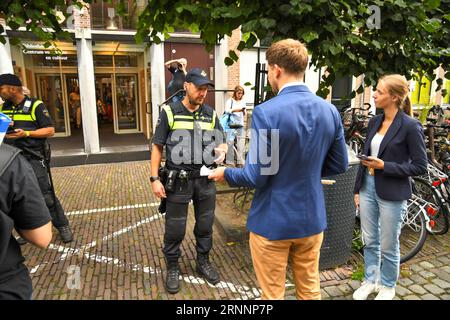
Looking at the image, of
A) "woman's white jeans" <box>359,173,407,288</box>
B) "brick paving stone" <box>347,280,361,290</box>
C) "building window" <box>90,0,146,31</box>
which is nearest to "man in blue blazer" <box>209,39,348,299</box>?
"woman's white jeans" <box>359,173,407,288</box>

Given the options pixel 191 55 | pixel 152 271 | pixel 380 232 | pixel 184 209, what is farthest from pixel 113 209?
pixel 191 55

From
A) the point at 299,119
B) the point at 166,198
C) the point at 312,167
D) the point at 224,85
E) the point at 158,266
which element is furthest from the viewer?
the point at 224,85

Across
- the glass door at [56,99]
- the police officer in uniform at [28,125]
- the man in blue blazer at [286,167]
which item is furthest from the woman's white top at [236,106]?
the glass door at [56,99]

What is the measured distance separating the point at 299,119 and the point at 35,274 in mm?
3304

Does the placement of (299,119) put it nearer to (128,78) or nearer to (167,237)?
(167,237)

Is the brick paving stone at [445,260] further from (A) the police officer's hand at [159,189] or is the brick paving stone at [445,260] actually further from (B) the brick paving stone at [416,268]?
(A) the police officer's hand at [159,189]

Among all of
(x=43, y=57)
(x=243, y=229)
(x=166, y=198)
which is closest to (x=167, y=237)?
(x=166, y=198)

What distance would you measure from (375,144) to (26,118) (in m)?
3.81

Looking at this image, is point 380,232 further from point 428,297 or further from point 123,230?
point 123,230

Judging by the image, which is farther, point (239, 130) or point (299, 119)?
point (239, 130)

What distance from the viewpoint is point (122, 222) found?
5211 mm

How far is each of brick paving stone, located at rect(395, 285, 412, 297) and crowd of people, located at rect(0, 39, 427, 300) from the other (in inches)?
9.0

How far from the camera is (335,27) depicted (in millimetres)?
3035

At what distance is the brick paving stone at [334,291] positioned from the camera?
338 centimetres
